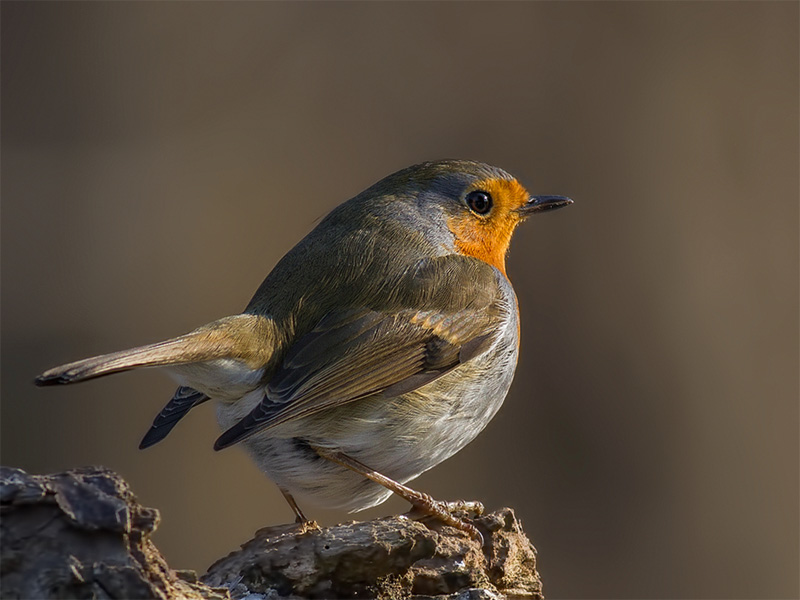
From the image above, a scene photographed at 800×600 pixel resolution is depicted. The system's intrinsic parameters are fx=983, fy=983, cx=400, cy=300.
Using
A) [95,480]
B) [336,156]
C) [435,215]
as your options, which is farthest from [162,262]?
[95,480]

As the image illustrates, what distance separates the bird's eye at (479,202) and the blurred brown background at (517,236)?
2.02 meters

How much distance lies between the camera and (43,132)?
5789mm

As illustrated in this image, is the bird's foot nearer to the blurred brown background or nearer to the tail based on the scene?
the tail

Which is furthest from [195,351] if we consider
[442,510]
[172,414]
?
[442,510]

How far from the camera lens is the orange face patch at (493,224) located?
3.71m

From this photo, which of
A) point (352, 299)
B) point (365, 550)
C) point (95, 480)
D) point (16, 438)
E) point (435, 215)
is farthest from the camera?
point (16, 438)

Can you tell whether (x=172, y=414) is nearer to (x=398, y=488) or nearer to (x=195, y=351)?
(x=195, y=351)

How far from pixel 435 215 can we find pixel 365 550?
1.50 m

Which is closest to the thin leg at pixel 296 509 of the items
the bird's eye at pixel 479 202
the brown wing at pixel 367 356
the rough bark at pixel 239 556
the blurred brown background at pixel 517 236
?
the rough bark at pixel 239 556

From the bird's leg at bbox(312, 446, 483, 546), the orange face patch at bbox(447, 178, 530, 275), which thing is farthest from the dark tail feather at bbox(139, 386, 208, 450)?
the orange face patch at bbox(447, 178, 530, 275)

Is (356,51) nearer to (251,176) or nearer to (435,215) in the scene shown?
(251,176)

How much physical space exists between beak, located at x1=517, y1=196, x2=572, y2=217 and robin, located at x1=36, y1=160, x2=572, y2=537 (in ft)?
1.47

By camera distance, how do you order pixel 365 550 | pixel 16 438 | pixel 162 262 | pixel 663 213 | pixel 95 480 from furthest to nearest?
1. pixel 663 213
2. pixel 162 262
3. pixel 16 438
4. pixel 365 550
5. pixel 95 480

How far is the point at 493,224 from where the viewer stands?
380cm
